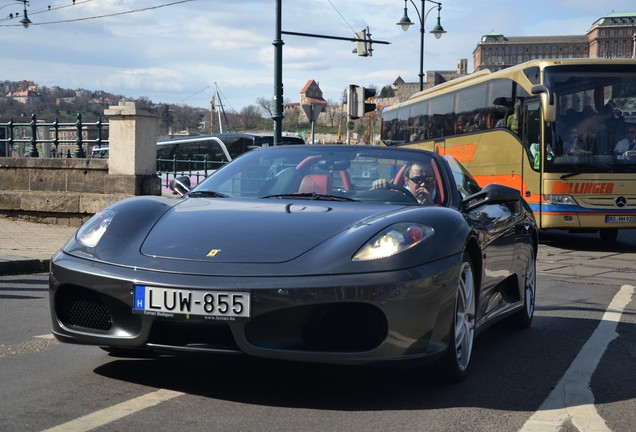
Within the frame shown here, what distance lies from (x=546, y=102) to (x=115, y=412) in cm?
1346

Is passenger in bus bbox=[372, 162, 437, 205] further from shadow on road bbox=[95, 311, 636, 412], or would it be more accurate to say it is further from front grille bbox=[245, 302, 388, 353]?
front grille bbox=[245, 302, 388, 353]

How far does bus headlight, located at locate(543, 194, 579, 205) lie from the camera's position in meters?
16.3

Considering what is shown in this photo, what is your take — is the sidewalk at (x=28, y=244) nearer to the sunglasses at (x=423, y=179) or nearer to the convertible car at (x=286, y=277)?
the convertible car at (x=286, y=277)

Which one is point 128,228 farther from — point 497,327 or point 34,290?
point 34,290

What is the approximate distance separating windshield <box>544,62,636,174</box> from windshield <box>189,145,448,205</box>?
11.5 metres

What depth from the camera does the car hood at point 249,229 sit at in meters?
4.19


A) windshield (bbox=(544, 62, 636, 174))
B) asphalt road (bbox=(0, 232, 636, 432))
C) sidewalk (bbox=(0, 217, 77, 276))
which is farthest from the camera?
windshield (bbox=(544, 62, 636, 174))

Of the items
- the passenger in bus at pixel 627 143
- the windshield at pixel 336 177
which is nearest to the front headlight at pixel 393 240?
the windshield at pixel 336 177

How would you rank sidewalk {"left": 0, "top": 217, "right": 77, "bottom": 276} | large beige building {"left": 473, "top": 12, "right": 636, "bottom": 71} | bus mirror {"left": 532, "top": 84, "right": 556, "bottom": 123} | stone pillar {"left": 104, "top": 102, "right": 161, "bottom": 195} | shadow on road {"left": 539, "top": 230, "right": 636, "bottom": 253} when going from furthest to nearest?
large beige building {"left": 473, "top": 12, "right": 636, "bottom": 71}, shadow on road {"left": 539, "top": 230, "right": 636, "bottom": 253}, bus mirror {"left": 532, "top": 84, "right": 556, "bottom": 123}, stone pillar {"left": 104, "top": 102, "right": 161, "bottom": 195}, sidewalk {"left": 0, "top": 217, "right": 77, "bottom": 276}

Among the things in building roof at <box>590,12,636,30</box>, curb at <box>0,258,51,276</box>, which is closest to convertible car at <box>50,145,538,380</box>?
curb at <box>0,258,51,276</box>

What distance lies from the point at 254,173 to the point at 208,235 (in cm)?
137

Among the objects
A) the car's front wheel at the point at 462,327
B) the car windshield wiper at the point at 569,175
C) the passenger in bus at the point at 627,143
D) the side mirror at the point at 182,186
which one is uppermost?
the passenger in bus at the point at 627,143

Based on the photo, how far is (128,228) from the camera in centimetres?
458

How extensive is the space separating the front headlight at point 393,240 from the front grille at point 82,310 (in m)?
1.22
